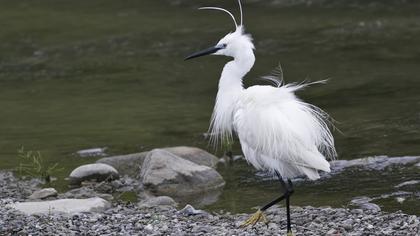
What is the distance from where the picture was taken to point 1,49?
2044 centimetres

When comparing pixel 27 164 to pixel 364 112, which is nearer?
pixel 27 164

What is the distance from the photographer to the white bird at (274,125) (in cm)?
728

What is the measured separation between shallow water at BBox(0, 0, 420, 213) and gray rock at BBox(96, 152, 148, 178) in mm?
634

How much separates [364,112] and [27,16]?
13215 mm

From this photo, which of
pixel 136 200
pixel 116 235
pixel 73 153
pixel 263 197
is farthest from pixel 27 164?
pixel 116 235

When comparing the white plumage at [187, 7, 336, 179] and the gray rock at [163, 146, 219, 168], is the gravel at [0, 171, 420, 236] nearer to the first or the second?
the white plumage at [187, 7, 336, 179]

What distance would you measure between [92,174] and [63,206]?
1938 mm

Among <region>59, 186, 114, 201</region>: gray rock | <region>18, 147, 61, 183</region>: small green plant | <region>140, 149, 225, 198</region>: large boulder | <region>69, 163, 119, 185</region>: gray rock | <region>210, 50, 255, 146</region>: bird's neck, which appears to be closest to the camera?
<region>210, 50, 255, 146</region>: bird's neck

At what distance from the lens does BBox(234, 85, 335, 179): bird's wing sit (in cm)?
727

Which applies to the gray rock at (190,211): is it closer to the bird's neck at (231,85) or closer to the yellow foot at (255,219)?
the yellow foot at (255,219)

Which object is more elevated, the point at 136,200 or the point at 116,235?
the point at 116,235

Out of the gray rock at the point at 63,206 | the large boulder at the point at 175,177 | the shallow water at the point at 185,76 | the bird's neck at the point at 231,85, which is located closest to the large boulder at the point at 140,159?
the shallow water at the point at 185,76

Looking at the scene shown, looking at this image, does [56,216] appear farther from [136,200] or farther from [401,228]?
[401,228]

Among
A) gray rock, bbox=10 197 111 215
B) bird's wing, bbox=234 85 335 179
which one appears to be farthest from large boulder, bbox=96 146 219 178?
bird's wing, bbox=234 85 335 179
